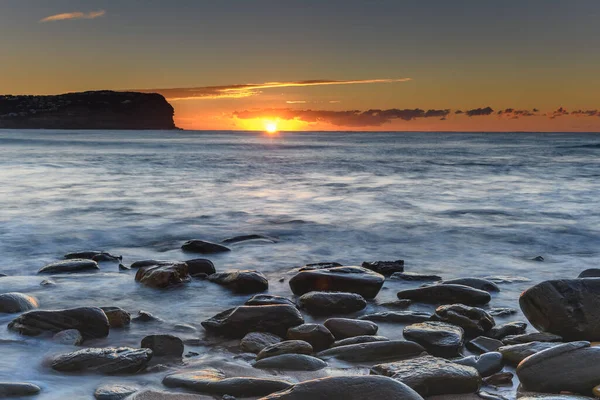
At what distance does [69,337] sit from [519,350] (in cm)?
281

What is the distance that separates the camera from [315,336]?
4039 millimetres

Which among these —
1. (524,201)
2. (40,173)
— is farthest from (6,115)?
(524,201)

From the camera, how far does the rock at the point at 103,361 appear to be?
11.6 ft

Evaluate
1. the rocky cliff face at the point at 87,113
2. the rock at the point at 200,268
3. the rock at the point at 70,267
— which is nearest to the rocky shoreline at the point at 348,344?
the rock at the point at 200,268

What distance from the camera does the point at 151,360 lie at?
374cm

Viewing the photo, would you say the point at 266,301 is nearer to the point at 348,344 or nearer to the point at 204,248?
the point at 348,344

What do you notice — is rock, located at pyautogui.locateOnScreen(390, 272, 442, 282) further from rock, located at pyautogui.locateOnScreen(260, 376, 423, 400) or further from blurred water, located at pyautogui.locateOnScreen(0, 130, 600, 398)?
rock, located at pyautogui.locateOnScreen(260, 376, 423, 400)

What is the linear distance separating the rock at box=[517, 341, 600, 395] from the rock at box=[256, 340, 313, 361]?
1.22m

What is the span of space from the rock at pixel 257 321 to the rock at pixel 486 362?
1214mm

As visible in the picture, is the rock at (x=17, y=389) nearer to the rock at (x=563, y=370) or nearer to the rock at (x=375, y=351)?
the rock at (x=375, y=351)

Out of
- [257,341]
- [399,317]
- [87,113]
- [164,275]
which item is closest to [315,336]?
[257,341]

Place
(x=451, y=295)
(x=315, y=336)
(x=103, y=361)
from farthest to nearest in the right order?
(x=451, y=295), (x=315, y=336), (x=103, y=361)

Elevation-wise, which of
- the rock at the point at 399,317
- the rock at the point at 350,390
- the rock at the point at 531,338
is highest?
the rock at the point at 350,390

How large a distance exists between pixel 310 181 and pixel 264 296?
15718 millimetres
